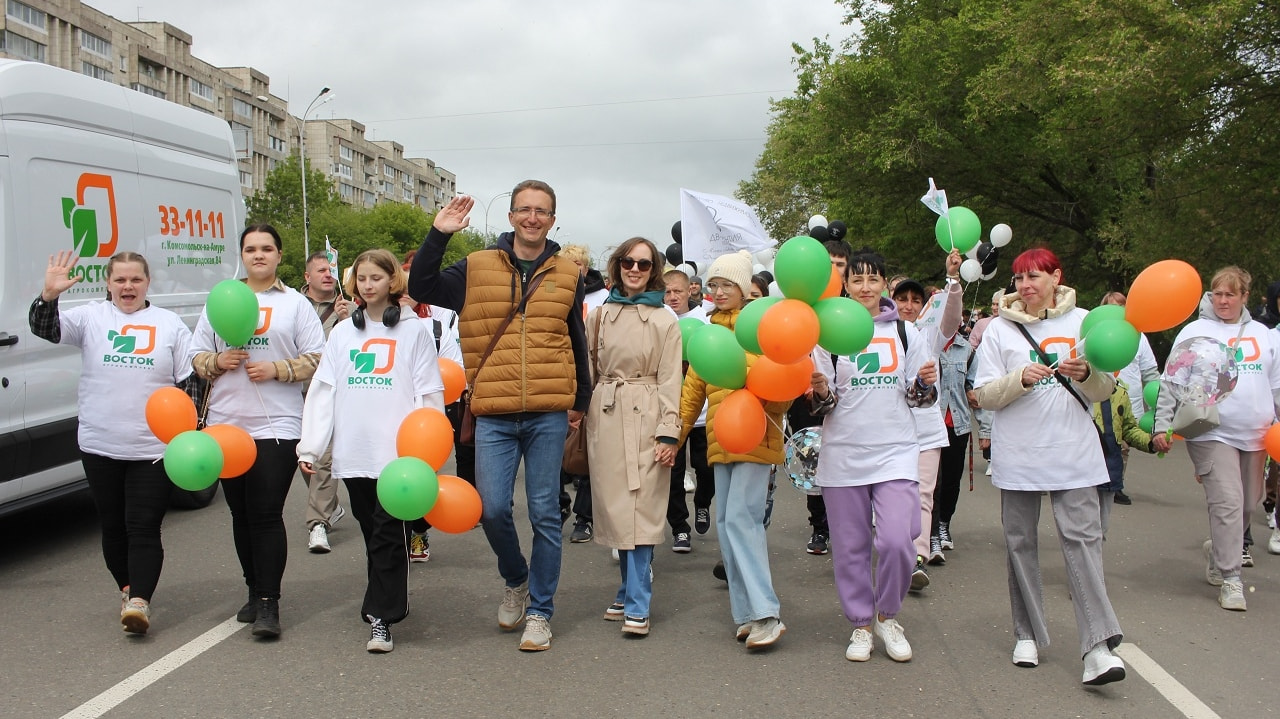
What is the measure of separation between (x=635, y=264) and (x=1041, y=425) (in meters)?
2.04

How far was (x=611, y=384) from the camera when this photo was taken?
212 inches

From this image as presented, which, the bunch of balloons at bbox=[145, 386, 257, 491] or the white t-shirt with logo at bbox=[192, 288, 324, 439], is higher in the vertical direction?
the white t-shirt with logo at bbox=[192, 288, 324, 439]

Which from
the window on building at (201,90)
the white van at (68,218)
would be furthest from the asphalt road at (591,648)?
the window on building at (201,90)

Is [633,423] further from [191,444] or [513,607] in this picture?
[191,444]

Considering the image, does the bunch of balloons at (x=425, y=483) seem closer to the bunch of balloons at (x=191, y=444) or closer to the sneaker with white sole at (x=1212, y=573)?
the bunch of balloons at (x=191, y=444)

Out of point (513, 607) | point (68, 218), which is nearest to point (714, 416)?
point (513, 607)

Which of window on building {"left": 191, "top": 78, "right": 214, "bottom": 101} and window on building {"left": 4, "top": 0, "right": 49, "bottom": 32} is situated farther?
window on building {"left": 191, "top": 78, "right": 214, "bottom": 101}

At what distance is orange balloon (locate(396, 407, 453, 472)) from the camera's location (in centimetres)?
488

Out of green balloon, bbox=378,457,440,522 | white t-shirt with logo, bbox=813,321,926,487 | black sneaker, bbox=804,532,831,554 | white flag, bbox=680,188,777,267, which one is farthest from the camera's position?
white flag, bbox=680,188,777,267

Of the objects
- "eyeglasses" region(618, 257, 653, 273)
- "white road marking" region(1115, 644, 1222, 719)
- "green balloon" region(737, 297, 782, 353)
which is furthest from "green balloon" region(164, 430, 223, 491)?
"white road marking" region(1115, 644, 1222, 719)

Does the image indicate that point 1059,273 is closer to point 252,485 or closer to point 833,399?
point 833,399

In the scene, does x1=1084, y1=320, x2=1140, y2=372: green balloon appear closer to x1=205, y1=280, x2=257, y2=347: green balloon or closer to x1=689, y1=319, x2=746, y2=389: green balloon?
x1=689, y1=319, x2=746, y2=389: green balloon

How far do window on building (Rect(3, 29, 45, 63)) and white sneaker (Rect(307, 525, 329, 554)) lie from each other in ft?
191

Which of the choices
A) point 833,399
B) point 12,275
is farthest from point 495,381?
point 12,275
